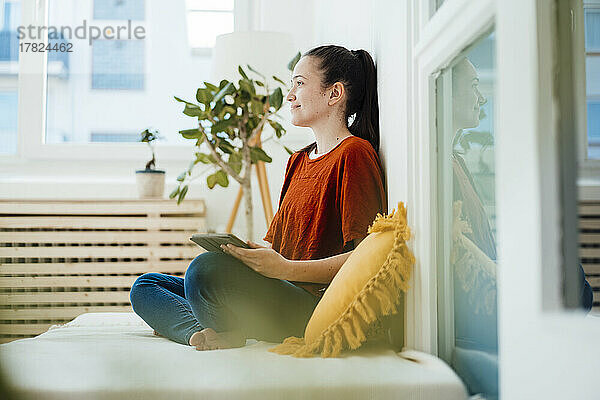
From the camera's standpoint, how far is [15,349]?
805 mm

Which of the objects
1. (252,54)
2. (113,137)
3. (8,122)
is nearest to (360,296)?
(252,54)

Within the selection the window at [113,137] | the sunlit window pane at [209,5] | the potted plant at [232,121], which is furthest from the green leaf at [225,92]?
the sunlit window pane at [209,5]

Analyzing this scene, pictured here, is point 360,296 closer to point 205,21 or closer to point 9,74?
point 205,21

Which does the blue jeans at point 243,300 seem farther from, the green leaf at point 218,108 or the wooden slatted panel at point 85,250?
the wooden slatted panel at point 85,250

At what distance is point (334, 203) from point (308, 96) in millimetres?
242

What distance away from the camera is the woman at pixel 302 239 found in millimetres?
928

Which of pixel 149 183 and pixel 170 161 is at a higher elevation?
pixel 170 161

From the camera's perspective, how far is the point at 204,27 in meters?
2.57

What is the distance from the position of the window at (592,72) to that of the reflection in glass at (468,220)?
0.42 feet

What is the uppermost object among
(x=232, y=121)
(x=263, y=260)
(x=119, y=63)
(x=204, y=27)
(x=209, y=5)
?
(x=209, y=5)

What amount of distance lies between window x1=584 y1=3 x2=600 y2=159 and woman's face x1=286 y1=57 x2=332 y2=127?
66cm

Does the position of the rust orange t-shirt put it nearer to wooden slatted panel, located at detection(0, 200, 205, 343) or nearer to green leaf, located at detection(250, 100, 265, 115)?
green leaf, located at detection(250, 100, 265, 115)

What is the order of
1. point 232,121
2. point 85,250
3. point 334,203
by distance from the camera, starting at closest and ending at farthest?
point 334,203
point 232,121
point 85,250

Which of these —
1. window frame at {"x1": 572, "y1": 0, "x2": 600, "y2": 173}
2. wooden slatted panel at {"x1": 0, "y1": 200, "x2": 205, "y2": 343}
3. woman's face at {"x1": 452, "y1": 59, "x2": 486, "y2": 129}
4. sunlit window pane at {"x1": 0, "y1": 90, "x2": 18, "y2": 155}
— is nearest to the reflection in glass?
woman's face at {"x1": 452, "y1": 59, "x2": 486, "y2": 129}
